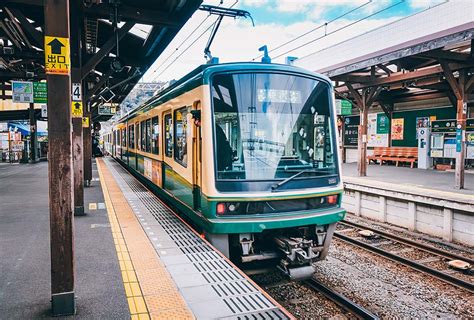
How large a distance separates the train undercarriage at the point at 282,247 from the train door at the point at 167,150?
8.09 ft

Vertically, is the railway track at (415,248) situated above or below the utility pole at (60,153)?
below

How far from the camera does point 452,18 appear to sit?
46.6 feet

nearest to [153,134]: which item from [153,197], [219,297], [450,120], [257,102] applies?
[153,197]

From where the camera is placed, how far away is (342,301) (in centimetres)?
442

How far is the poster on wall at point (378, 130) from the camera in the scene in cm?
1908

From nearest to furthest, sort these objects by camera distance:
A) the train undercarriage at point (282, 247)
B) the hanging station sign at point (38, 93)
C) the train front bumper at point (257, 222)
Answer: the train front bumper at point (257, 222) → the train undercarriage at point (282, 247) → the hanging station sign at point (38, 93)

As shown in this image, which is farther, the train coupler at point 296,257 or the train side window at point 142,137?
the train side window at point 142,137

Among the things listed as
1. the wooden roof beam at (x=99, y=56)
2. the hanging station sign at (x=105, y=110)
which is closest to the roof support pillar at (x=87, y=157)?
the wooden roof beam at (x=99, y=56)

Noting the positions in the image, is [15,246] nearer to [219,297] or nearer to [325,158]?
[219,297]

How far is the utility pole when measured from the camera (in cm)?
303

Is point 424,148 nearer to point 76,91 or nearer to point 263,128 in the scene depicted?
point 263,128

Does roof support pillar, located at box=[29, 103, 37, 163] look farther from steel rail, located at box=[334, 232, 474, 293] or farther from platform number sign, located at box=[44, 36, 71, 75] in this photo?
platform number sign, located at box=[44, 36, 71, 75]

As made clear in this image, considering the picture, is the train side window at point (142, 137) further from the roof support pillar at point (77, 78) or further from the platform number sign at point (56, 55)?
the platform number sign at point (56, 55)

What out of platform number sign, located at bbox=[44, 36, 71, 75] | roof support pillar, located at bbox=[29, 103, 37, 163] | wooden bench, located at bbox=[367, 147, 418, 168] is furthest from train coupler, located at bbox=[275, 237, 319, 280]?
roof support pillar, located at bbox=[29, 103, 37, 163]
